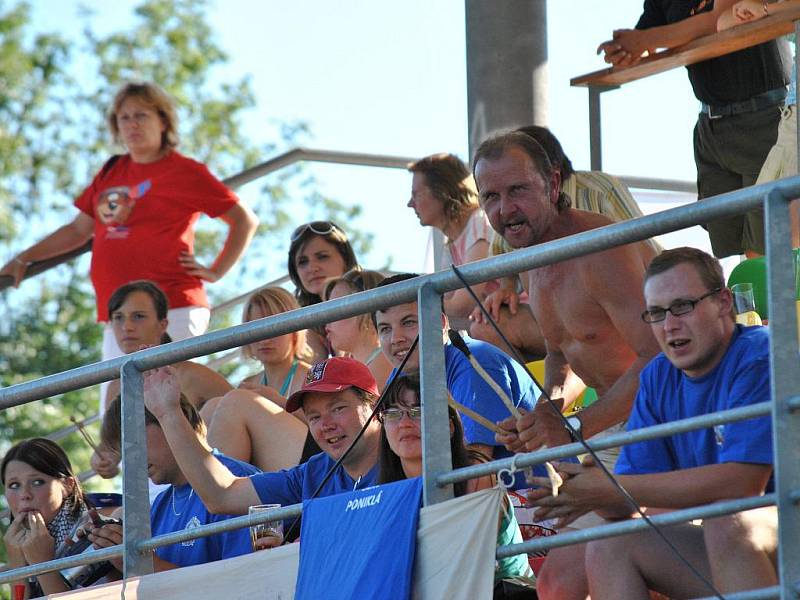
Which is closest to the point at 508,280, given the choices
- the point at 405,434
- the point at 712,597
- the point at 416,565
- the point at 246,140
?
the point at 405,434

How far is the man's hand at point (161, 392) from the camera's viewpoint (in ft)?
17.5

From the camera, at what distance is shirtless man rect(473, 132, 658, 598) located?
16.2ft

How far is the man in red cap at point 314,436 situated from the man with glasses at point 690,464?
119cm

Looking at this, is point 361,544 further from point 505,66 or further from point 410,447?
point 505,66

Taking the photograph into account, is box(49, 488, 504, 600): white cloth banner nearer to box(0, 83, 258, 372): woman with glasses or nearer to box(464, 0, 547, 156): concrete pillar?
box(0, 83, 258, 372): woman with glasses

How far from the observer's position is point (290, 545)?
4512 mm

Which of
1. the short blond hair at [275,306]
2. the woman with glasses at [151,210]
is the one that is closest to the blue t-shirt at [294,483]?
the short blond hair at [275,306]

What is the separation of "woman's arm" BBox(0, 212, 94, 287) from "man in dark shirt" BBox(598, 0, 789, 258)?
117 inches

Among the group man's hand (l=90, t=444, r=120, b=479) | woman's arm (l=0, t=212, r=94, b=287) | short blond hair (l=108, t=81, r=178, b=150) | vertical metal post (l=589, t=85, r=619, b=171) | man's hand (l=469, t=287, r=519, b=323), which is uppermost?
short blond hair (l=108, t=81, r=178, b=150)

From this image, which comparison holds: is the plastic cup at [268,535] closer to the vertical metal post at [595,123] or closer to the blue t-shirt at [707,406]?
the blue t-shirt at [707,406]

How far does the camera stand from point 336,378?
5203 millimetres

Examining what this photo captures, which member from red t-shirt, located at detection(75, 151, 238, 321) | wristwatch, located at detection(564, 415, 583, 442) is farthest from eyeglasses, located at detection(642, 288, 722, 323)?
red t-shirt, located at detection(75, 151, 238, 321)

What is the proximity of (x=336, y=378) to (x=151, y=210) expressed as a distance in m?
3.04

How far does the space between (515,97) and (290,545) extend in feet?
12.3
